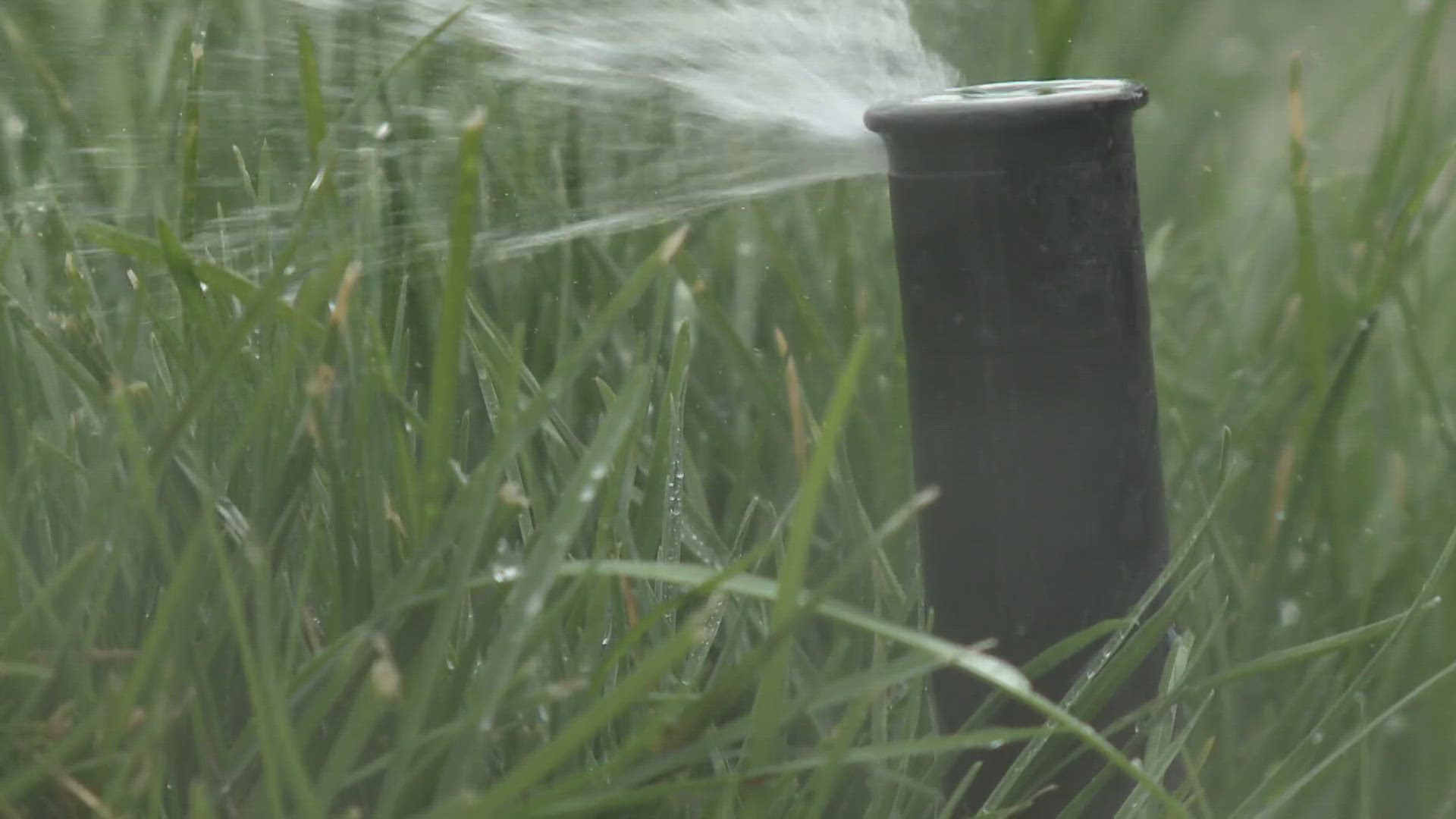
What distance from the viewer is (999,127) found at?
0.77 metres

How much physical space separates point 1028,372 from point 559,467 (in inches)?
13.3

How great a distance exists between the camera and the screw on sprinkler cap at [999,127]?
762 millimetres

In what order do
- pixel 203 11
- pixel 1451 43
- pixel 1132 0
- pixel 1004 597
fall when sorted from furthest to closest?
pixel 1132 0
pixel 1451 43
pixel 203 11
pixel 1004 597

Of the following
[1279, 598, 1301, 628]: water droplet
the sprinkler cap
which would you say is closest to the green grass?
[1279, 598, 1301, 628]: water droplet

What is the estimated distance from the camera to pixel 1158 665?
0.86 meters

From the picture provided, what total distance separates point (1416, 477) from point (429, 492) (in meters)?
0.87

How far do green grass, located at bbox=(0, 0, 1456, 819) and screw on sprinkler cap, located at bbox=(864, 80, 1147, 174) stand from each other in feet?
0.41

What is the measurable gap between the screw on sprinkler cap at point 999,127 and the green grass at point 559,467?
0.41ft

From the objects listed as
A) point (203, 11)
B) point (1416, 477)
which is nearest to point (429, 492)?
point (1416, 477)

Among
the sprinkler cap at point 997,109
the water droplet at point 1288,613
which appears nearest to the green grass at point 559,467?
the water droplet at point 1288,613

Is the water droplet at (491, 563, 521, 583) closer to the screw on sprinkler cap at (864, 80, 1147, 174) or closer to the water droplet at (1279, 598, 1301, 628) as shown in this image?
the screw on sprinkler cap at (864, 80, 1147, 174)

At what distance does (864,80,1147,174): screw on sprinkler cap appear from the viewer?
762mm

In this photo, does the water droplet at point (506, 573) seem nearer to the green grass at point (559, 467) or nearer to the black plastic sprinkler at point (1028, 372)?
the green grass at point (559, 467)

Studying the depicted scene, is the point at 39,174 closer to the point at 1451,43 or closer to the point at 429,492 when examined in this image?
the point at 429,492
